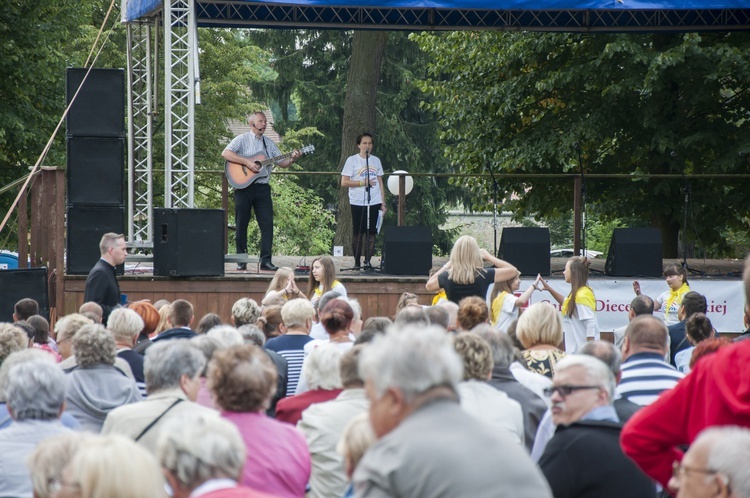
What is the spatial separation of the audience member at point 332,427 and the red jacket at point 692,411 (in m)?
1.31

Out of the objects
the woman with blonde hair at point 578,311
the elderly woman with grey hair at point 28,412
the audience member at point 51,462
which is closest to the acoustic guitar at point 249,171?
the woman with blonde hair at point 578,311

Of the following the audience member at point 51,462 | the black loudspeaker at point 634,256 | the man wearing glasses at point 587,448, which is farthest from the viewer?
the black loudspeaker at point 634,256

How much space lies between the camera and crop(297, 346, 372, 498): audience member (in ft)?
13.6

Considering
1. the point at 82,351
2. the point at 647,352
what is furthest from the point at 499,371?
the point at 82,351

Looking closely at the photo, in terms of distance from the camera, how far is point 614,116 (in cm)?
1501

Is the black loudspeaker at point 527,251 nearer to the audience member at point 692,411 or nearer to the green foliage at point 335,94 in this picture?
the audience member at point 692,411

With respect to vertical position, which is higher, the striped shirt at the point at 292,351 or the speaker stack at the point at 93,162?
the speaker stack at the point at 93,162

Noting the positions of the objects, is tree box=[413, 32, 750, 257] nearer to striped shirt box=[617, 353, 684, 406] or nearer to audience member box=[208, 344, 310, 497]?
striped shirt box=[617, 353, 684, 406]

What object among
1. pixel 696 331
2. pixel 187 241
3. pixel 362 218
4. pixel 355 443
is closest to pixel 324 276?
pixel 187 241

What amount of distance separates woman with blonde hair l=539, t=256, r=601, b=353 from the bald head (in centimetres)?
350

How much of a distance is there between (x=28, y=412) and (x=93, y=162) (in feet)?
25.1

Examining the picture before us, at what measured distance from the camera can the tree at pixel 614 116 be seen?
47.3 feet

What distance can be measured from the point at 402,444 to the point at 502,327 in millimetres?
5705

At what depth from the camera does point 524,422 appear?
449cm
